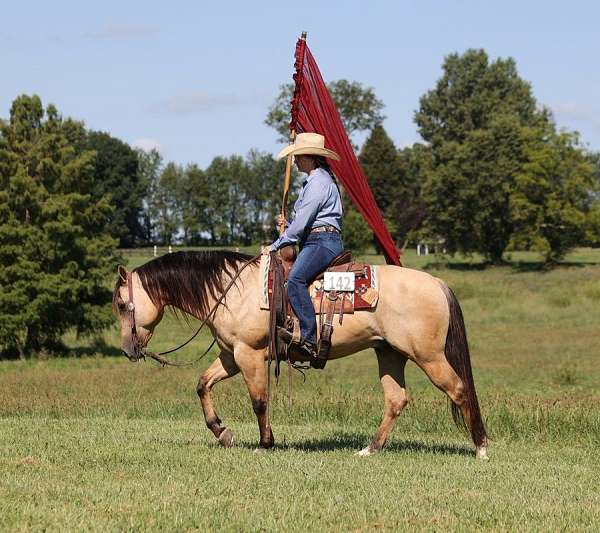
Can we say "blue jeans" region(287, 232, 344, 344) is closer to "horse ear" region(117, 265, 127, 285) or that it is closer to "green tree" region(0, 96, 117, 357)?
"horse ear" region(117, 265, 127, 285)

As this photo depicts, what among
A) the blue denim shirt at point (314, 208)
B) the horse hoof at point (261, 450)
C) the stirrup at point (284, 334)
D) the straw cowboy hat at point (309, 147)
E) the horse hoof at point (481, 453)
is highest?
the straw cowboy hat at point (309, 147)

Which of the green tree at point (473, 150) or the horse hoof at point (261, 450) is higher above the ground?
the green tree at point (473, 150)

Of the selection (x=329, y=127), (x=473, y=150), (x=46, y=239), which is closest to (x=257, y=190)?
(x=473, y=150)

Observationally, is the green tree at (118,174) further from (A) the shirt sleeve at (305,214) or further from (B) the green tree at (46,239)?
(A) the shirt sleeve at (305,214)

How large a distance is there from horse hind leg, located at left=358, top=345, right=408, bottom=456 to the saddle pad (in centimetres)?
90

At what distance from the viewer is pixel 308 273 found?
11.1m

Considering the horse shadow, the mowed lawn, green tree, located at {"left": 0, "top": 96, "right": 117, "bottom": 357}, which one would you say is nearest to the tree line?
green tree, located at {"left": 0, "top": 96, "right": 117, "bottom": 357}

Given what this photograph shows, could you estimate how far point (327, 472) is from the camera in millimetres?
9492

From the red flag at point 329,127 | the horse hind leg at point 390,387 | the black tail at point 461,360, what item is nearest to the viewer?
the black tail at point 461,360

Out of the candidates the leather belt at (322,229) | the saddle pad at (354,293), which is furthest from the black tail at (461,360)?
the leather belt at (322,229)

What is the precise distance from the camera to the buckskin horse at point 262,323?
11133 mm

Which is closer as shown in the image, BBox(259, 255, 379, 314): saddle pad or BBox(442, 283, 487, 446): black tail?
BBox(259, 255, 379, 314): saddle pad

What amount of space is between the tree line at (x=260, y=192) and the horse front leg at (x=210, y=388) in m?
30.1

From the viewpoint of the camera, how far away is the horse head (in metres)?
11.5
